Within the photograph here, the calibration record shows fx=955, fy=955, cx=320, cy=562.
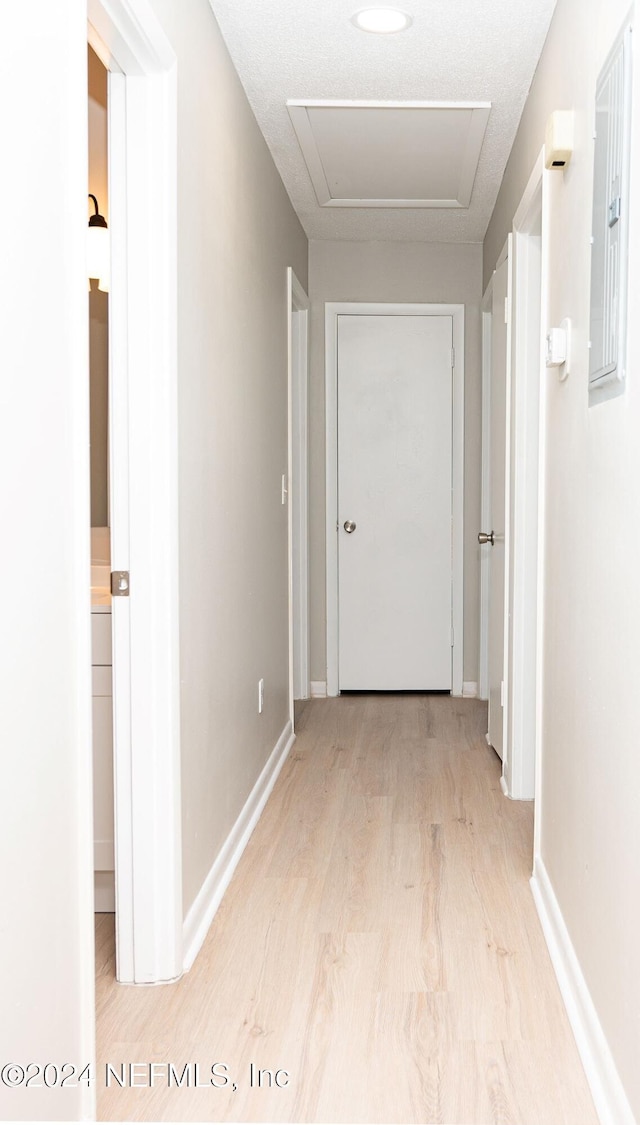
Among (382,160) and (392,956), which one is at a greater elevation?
(382,160)

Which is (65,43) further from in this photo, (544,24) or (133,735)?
(544,24)

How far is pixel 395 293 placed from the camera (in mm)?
5113

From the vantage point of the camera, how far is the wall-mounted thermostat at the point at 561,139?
87.4 inches

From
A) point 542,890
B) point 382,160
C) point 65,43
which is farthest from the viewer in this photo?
point 382,160

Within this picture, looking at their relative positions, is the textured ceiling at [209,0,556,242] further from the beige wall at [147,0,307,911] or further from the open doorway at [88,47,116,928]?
the open doorway at [88,47,116,928]

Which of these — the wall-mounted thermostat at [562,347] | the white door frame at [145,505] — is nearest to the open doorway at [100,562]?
the white door frame at [145,505]

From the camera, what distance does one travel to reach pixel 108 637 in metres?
2.31

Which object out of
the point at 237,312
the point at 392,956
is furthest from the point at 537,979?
the point at 237,312

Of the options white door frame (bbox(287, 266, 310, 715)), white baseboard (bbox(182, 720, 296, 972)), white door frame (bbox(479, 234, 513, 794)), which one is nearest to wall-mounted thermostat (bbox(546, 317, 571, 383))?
white door frame (bbox(479, 234, 513, 794))

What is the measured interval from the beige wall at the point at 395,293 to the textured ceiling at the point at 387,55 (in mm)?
1472

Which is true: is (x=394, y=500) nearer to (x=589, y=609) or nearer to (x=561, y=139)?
(x=561, y=139)

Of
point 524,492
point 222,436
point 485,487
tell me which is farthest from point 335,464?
point 222,436

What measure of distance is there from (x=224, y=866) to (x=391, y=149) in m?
2.66

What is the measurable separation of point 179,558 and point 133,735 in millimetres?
405
